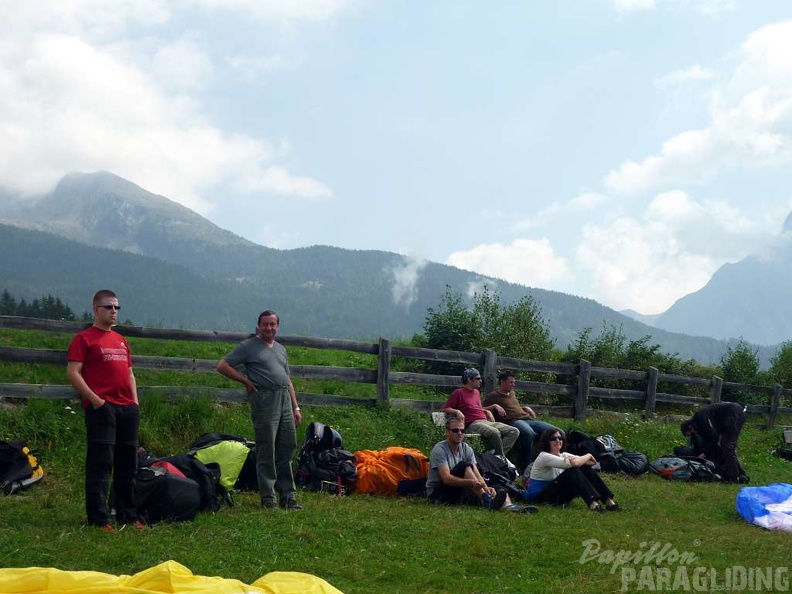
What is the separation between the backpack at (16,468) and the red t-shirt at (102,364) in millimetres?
1782

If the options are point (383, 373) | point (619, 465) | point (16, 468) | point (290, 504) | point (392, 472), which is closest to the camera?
point (290, 504)

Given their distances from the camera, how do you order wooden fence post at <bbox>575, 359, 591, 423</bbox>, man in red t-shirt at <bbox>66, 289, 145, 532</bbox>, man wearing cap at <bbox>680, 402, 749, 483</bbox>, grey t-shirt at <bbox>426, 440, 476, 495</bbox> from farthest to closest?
wooden fence post at <bbox>575, 359, 591, 423</bbox> → man wearing cap at <bbox>680, 402, 749, 483</bbox> → grey t-shirt at <bbox>426, 440, 476, 495</bbox> → man in red t-shirt at <bbox>66, 289, 145, 532</bbox>

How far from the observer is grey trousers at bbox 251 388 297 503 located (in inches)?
299

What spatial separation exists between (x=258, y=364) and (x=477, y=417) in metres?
4.34

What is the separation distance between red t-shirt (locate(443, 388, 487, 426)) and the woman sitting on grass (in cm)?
227

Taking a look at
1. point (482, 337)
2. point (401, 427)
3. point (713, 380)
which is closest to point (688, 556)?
point (401, 427)

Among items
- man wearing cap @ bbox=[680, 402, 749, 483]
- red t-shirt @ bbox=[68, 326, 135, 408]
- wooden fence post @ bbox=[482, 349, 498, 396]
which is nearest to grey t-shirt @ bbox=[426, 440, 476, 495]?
red t-shirt @ bbox=[68, 326, 135, 408]

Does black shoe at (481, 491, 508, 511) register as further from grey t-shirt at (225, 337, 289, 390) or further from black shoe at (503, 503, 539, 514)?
grey t-shirt at (225, 337, 289, 390)

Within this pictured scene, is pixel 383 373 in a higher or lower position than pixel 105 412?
higher

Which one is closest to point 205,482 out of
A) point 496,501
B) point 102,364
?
point 102,364

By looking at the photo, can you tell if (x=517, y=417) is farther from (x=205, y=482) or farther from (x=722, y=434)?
(x=205, y=482)

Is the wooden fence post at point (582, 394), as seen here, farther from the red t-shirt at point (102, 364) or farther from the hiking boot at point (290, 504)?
the red t-shirt at point (102, 364)

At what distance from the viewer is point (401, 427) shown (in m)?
11.6

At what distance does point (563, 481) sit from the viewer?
27.6 ft
